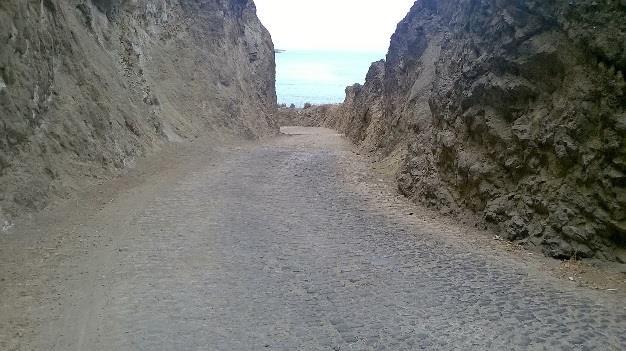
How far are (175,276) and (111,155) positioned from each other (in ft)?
18.6

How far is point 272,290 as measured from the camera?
A: 6219 millimetres

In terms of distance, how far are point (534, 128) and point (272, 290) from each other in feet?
15.7

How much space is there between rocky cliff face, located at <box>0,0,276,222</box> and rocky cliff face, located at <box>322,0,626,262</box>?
6.92m

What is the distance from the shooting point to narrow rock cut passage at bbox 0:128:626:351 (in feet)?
16.6

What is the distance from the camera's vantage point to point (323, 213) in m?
9.64

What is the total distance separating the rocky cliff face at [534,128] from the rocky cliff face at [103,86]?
6921mm

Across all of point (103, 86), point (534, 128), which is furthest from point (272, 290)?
point (103, 86)

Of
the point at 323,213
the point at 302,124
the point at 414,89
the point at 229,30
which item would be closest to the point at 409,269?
the point at 323,213

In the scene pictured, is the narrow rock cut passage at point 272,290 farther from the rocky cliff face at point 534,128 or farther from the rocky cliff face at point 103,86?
the rocky cliff face at point 103,86

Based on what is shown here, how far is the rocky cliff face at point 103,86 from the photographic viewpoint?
8.36 meters

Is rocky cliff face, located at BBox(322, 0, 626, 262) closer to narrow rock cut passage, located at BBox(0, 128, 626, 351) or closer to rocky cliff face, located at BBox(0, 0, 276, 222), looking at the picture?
narrow rock cut passage, located at BBox(0, 128, 626, 351)

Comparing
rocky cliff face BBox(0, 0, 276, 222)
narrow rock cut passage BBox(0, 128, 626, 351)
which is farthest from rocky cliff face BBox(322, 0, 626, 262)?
rocky cliff face BBox(0, 0, 276, 222)

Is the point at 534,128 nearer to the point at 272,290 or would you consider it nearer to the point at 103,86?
the point at 272,290

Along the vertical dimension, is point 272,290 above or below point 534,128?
below
